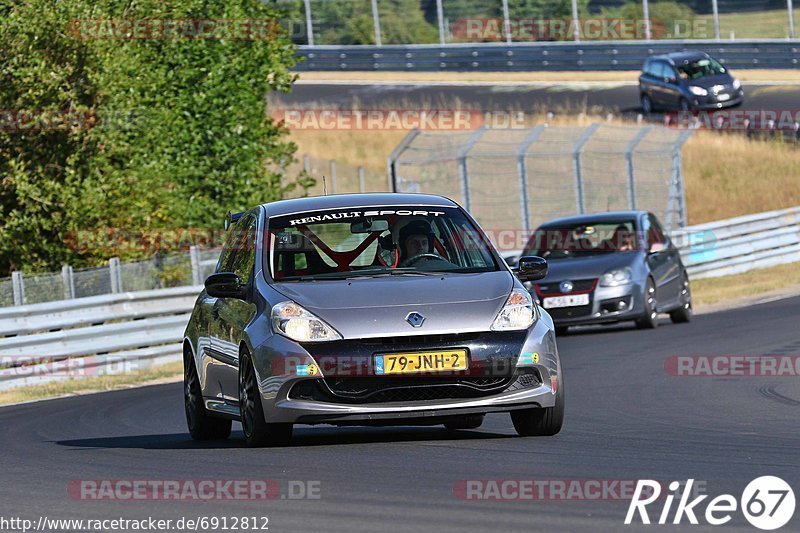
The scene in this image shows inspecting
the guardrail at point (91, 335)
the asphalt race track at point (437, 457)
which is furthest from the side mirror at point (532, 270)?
the guardrail at point (91, 335)

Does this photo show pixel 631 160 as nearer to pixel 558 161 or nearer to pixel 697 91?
pixel 558 161

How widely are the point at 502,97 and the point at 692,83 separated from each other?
A: 7.13m

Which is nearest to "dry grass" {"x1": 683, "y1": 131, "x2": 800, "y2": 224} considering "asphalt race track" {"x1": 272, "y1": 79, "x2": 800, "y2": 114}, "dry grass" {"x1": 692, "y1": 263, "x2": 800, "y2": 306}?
"asphalt race track" {"x1": 272, "y1": 79, "x2": 800, "y2": 114}

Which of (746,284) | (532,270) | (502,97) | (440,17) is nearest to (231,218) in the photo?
(532,270)

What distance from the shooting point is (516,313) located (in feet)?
31.8

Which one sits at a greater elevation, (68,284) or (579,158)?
(68,284)

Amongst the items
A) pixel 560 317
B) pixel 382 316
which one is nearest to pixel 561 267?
pixel 560 317

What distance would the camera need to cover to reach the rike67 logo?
22.0 ft

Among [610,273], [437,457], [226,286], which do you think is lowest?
[610,273]

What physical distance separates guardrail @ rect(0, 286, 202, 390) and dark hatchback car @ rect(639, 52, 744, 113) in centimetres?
2697

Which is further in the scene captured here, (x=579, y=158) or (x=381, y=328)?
(x=579, y=158)

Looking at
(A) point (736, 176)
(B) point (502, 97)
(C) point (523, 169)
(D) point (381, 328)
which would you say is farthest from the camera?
(B) point (502, 97)

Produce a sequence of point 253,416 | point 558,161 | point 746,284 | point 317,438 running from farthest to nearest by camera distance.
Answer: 1. point 558,161
2. point 746,284
3. point 317,438
4. point 253,416

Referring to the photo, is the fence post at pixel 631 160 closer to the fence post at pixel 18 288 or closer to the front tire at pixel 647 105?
the fence post at pixel 18 288
